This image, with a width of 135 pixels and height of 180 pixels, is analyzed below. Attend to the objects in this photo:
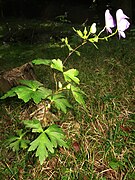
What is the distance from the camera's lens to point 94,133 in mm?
2170

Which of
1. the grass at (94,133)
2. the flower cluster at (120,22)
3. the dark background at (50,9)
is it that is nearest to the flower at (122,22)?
the flower cluster at (120,22)

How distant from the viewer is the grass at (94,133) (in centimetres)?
188

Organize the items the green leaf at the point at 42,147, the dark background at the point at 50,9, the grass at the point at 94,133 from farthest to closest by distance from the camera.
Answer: the dark background at the point at 50,9 → the grass at the point at 94,133 → the green leaf at the point at 42,147

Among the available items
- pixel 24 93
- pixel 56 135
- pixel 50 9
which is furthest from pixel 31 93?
pixel 50 9

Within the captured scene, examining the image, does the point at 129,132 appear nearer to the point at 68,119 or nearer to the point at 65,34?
the point at 68,119

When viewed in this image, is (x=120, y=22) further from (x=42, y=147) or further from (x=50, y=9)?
(x=50, y=9)

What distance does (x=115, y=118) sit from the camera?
2.35 m

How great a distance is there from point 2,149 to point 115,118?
36.7 inches

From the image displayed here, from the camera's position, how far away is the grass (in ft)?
6.18

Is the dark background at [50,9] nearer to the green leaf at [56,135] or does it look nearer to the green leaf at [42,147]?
the green leaf at [56,135]

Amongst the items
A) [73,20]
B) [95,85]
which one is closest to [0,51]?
[95,85]

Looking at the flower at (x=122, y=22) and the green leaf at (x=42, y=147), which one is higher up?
the flower at (x=122, y=22)

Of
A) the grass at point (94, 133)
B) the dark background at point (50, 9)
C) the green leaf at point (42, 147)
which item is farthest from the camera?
the dark background at point (50, 9)

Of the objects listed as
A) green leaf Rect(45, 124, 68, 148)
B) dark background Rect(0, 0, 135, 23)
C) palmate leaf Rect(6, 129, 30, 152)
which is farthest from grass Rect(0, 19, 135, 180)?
dark background Rect(0, 0, 135, 23)
